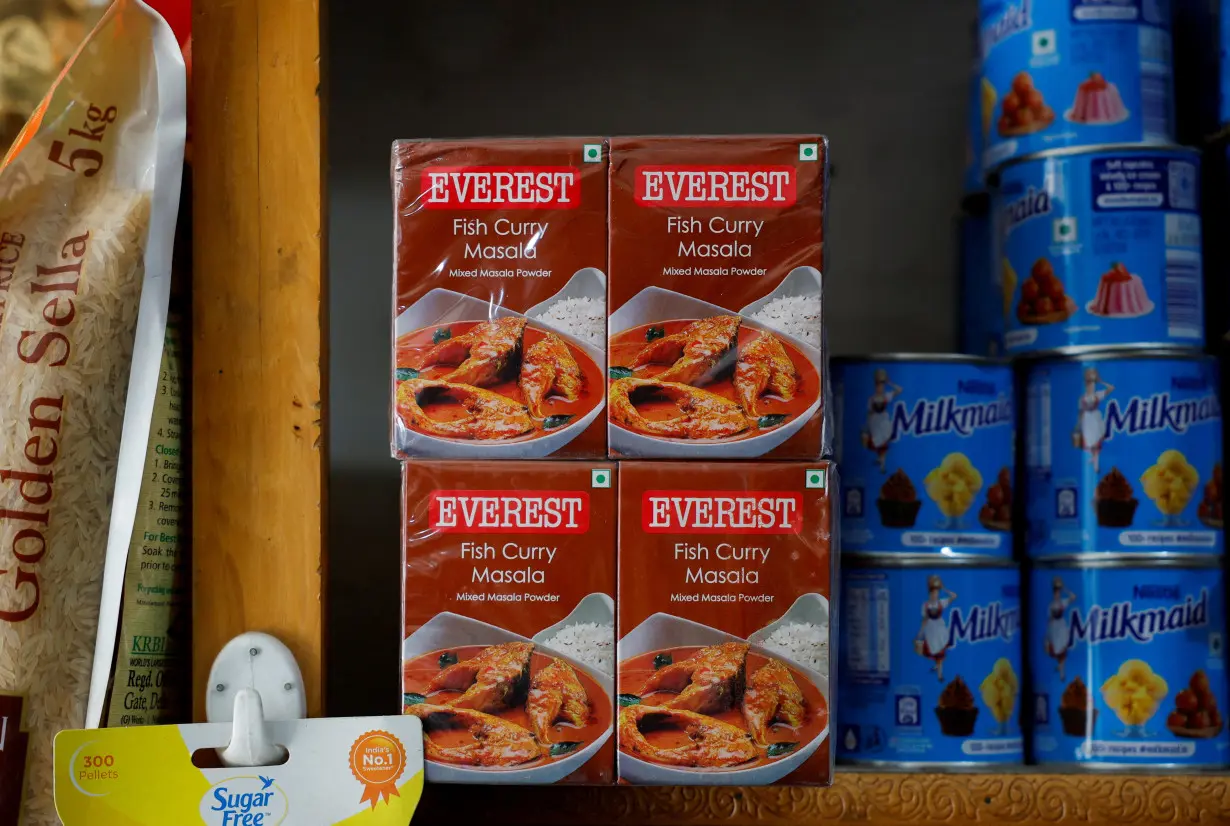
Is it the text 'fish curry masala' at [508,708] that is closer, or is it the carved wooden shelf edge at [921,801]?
the text 'fish curry masala' at [508,708]

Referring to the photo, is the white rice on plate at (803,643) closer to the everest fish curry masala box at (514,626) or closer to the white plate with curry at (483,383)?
the everest fish curry masala box at (514,626)

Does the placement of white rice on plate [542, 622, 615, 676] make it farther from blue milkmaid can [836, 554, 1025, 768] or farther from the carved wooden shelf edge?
blue milkmaid can [836, 554, 1025, 768]

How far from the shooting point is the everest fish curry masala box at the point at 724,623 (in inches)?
41.3

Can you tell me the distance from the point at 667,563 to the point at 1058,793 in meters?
0.53

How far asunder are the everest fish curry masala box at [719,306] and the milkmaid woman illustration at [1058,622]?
0.44 meters

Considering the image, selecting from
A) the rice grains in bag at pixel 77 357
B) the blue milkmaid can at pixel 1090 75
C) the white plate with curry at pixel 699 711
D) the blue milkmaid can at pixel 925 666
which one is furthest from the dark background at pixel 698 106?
the white plate with curry at pixel 699 711

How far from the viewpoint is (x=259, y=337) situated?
1.11m

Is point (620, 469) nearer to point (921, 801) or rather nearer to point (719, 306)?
point (719, 306)

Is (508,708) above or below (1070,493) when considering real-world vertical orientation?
below

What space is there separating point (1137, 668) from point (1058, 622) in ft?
0.31

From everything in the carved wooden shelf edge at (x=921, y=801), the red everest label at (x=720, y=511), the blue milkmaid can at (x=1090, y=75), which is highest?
the blue milkmaid can at (x=1090, y=75)

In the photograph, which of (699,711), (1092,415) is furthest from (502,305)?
(1092,415)

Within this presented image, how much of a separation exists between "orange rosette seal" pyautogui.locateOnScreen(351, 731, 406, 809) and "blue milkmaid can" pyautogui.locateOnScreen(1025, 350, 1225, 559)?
2.59 ft

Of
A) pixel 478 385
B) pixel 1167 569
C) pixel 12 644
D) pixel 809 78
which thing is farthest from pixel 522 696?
pixel 809 78
